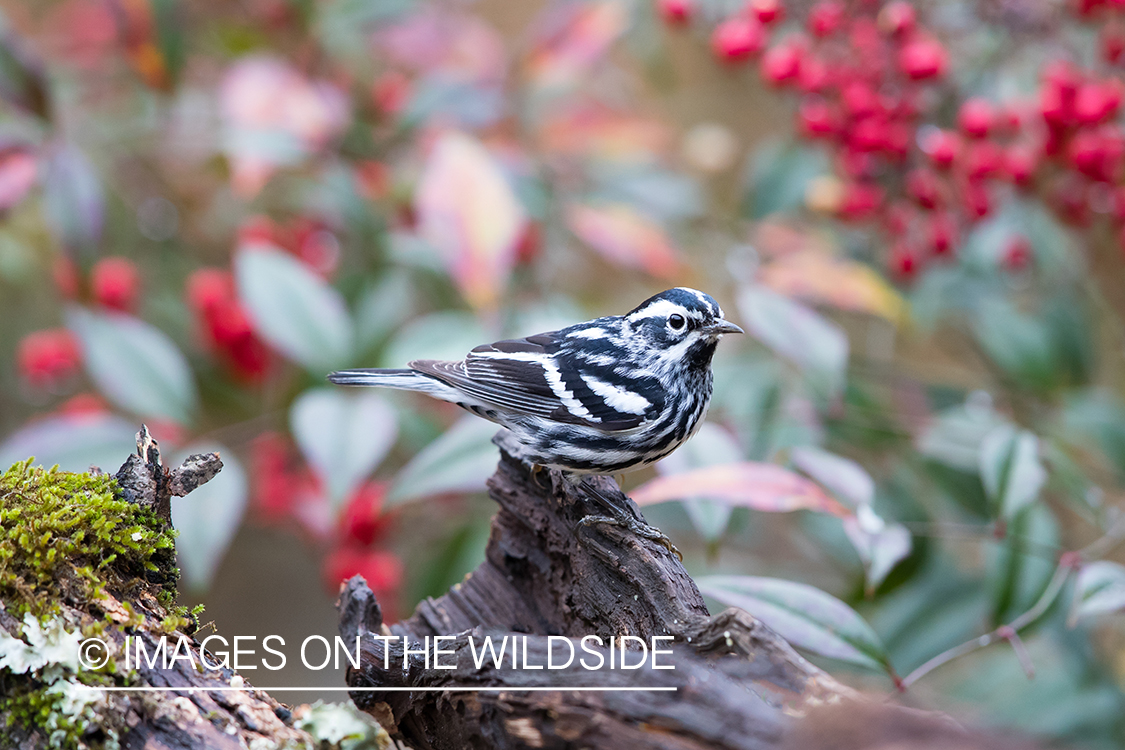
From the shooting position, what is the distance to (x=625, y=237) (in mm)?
2865

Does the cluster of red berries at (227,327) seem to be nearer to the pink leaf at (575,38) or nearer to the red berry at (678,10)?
the pink leaf at (575,38)

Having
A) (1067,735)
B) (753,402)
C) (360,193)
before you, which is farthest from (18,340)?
(1067,735)

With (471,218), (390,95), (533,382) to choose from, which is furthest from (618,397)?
(390,95)

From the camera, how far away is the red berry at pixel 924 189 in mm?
2689

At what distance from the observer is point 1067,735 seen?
7.96 ft

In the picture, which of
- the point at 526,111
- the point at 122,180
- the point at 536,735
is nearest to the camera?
the point at 536,735

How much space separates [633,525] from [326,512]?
1.21 m

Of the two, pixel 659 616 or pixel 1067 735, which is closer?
pixel 659 616

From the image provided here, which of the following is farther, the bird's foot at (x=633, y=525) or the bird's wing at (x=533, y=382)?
the bird's wing at (x=533, y=382)

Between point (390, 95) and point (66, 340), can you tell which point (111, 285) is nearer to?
point (66, 340)

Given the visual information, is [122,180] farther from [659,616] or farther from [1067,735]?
[1067,735]

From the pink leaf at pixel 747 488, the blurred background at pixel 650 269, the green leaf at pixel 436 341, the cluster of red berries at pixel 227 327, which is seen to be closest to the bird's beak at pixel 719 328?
the blurred background at pixel 650 269

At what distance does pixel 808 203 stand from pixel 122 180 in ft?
9.48

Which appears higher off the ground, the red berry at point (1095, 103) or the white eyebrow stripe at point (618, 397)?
the red berry at point (1095, 103)
